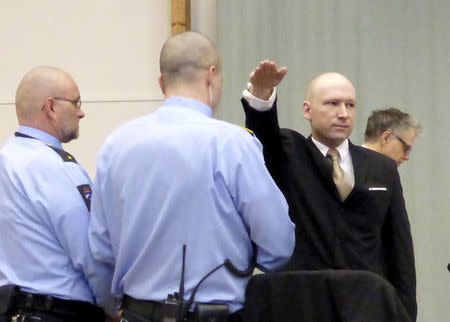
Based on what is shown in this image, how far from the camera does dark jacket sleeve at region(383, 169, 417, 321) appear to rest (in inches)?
103

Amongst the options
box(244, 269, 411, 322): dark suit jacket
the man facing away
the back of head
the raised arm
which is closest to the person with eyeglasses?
the back of head

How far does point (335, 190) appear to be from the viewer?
2.56m

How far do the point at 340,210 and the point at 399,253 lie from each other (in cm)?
31

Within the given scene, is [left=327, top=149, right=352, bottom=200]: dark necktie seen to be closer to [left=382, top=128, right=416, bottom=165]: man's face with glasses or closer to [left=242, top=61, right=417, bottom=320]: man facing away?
[left=242, top=61, right=417, bottom=320]: man facing away

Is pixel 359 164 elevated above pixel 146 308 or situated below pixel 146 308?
above

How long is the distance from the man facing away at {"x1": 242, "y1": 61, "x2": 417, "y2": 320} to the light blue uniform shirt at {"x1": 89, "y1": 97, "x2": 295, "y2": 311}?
0.48m

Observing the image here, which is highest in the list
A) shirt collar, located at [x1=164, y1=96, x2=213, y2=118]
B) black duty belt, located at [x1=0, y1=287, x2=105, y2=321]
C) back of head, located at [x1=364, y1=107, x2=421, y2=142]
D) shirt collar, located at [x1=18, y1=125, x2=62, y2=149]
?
shirt collar, located at [x1=164, y1=96, x2=213, y2=118]

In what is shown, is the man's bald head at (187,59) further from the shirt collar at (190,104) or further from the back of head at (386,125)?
the back of head at (386,125)

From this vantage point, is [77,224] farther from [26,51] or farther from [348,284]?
[26,51]

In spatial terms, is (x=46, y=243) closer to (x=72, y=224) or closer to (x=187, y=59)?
(x=72, y=224)

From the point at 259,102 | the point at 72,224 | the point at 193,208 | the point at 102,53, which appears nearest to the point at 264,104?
the point at 259,102

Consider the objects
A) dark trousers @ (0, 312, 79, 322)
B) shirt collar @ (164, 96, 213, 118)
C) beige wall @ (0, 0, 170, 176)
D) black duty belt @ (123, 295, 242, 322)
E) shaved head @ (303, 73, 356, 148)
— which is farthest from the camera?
beige wall @ (0, 0, 170, 176)

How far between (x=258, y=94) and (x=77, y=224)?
752mm

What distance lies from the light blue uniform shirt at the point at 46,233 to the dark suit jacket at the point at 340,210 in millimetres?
681
